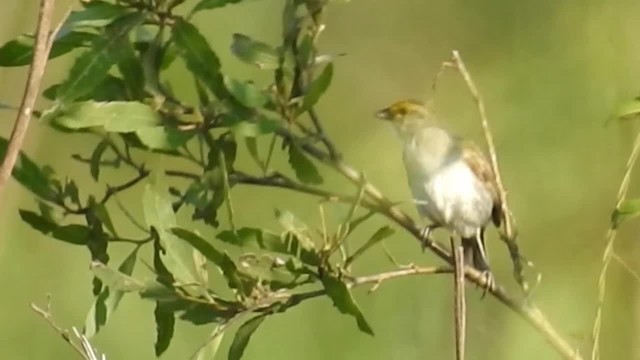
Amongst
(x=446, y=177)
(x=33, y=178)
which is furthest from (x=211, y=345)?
(x=446, y=177)

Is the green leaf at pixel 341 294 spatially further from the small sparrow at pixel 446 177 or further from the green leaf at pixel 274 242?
the small sparrow at pixel 446 177

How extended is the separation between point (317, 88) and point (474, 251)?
0.29 metres

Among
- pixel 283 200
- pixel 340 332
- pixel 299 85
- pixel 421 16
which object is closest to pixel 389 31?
pixel 421 16

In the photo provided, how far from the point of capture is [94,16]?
530mm

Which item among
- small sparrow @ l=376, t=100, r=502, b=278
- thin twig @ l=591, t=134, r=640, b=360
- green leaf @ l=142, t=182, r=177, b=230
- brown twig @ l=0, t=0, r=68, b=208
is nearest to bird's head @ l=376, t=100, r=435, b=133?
small sparrow @ l=376, t=100, r=502, b=278

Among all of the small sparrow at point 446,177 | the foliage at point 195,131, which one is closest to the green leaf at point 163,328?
the foliage at point 195,131

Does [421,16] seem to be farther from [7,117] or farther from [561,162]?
[7,117]

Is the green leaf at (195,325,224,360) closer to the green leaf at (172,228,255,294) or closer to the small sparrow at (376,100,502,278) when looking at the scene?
the green leaf at (172,228,255,294)

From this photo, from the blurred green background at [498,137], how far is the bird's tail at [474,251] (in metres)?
0.14

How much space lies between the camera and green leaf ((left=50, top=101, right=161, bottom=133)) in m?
0.54

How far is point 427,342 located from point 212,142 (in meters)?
0.44

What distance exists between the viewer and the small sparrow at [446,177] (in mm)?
762

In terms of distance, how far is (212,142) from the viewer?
59cm

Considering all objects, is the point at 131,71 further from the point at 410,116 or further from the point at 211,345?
the point at 410,116
